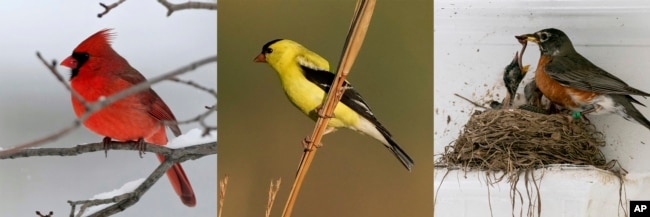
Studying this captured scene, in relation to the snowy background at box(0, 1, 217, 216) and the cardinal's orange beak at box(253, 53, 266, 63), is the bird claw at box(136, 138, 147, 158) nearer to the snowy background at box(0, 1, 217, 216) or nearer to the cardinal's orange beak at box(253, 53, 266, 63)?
the snowy background at box(0, 1, 217, 216)

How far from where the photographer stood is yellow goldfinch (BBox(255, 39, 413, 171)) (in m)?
2.91

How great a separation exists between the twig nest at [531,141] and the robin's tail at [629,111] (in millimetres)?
106

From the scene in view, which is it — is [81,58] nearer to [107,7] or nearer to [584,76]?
[107,7]

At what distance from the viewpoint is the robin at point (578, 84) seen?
9.48 ft

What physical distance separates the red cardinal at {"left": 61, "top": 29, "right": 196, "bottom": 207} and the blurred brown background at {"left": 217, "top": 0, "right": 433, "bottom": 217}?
214 mm

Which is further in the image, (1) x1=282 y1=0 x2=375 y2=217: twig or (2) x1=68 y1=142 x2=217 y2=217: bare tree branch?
(2) x1=68 y1=142 x2=217 y2=217: bare tree branch

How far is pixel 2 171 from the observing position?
2.92m

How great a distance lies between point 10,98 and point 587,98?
1806 mm

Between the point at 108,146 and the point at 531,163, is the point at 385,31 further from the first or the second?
the point at 108,146

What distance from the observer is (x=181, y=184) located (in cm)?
294

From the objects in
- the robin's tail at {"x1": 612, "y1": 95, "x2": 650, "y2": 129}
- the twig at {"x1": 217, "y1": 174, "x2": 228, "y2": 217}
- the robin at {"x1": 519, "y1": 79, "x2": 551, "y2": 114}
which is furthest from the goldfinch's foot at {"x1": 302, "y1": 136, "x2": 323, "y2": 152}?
the robin's tail at {"x1": 612, "y1": 95, "x2": 650, "y2": 129}

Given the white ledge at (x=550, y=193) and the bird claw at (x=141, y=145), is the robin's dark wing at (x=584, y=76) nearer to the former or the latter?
the white ledge at (x=550, y=193)

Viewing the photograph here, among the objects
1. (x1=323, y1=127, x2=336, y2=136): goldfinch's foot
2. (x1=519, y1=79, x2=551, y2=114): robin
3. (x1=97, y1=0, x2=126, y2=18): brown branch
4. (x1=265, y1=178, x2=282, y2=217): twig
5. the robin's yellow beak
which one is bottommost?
(x1=265, y1=178, x2=282, y2=217): twig

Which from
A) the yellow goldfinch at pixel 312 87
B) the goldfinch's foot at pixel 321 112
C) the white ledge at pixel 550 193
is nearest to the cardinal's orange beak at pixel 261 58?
the yellow goldfinch at pixel 312 87
